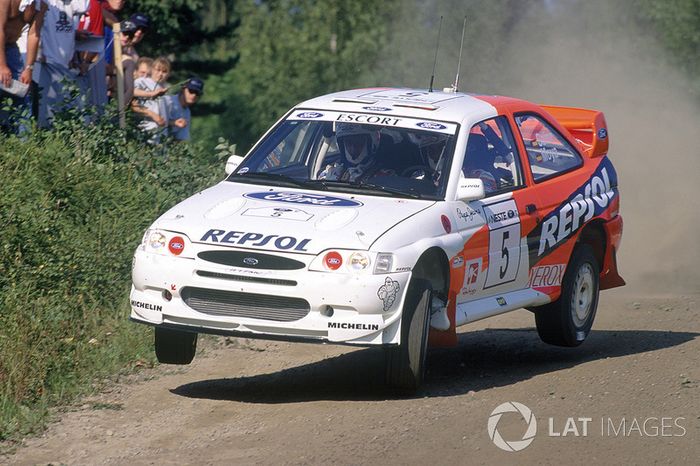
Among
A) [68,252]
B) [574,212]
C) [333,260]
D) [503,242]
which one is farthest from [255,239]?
[574,212]

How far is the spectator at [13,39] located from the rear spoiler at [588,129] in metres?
4.31

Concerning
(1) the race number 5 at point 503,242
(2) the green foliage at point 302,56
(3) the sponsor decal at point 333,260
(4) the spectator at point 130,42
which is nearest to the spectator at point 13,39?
(4) the spectator at point 130,42

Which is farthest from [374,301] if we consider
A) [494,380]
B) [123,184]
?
[123,184]

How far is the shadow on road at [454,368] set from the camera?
8.51 meters

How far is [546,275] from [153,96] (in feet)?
19.1

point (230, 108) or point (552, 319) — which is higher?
point (552, 319)

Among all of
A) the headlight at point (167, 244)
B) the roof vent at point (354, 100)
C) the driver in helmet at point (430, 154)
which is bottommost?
the headlight at point (167, 244)

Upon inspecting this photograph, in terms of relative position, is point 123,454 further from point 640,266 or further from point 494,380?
point 640,266

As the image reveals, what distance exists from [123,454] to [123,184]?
170 inches

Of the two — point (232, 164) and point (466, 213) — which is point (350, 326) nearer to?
point (466, 213)

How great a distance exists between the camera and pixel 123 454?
7.17 m

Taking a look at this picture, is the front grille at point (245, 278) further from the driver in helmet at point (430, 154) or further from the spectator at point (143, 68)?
the spectator at point (143, 68)

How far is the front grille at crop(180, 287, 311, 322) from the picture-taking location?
25.3 ft

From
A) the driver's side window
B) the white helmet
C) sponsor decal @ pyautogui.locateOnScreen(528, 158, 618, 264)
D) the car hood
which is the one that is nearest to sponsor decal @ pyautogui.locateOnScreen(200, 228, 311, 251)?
the car hood
